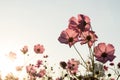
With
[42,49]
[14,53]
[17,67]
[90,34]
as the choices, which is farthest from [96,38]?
[17,67]

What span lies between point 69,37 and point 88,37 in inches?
7.2

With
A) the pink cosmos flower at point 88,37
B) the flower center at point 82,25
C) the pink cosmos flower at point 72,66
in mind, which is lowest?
the pink cosmos flower at point 72,66

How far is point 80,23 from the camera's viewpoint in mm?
2826

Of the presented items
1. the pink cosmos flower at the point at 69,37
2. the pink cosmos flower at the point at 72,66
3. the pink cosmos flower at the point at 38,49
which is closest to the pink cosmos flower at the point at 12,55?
the pink cosmos flower at the point at 38,49

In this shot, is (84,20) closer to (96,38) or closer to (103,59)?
(96,38)

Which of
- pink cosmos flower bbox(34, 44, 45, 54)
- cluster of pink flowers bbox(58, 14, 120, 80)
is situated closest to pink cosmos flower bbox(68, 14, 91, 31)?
cluster of pink flowers bbox(58, 14, 120, 80)

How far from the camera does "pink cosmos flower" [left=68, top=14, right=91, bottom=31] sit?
8.98 feet

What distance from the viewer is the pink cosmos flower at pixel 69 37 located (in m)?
2.73

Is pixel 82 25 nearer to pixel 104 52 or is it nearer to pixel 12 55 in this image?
pixel 104 52

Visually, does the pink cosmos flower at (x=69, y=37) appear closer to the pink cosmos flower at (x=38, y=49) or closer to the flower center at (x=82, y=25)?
the flower center at (x=82, y=25)

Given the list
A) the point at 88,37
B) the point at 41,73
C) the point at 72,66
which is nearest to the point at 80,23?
the point at 88,37

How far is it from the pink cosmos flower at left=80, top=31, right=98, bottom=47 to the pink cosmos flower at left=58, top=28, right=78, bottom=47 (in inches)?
2.5

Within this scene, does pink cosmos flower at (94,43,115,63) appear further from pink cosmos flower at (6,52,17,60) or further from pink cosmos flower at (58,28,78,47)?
pink cosmos flower at (6,52,17,60)

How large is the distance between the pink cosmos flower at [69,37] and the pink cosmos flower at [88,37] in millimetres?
63
